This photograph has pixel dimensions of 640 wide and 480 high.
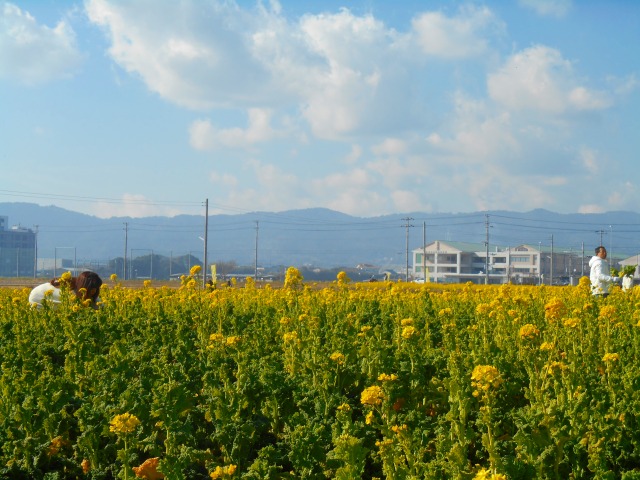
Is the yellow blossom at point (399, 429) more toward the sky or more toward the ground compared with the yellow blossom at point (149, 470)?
more toward the sky

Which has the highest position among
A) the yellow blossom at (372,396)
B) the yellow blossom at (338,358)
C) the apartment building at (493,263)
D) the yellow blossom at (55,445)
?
the apartment building at (493,263)

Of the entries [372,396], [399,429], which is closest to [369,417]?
[372,396]

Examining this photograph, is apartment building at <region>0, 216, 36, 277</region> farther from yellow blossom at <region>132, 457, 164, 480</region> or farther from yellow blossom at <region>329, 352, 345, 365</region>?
yellow blossom at <region>132, 457, 164, 480</region>

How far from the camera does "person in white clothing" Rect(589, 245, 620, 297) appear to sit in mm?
10672

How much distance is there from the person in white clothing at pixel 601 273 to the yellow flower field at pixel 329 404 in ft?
10.9

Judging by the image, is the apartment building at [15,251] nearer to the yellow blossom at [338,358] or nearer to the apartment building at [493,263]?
the apartment building at [493,263]

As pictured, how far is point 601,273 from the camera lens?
1142cm

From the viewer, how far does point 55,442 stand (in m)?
4.57

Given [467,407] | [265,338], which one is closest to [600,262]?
[265,338]

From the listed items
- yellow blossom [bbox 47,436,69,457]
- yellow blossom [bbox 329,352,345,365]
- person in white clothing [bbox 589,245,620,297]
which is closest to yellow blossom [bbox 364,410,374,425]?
yellow blossom [bbox 329,352,345,365]

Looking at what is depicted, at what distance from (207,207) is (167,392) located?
54.6 metres

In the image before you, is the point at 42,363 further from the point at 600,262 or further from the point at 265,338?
the point at 600,262

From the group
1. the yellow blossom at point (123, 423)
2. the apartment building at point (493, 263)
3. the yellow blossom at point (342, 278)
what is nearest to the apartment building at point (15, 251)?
the apartment building at point (493, 263)

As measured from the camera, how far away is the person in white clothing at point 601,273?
10.7 meters
